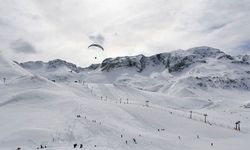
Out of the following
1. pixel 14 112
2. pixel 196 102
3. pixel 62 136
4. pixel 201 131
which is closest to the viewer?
pixel 62 136

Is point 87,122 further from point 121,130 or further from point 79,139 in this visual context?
point 79,139

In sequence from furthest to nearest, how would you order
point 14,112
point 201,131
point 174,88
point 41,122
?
1. point 174,88
2. point 201,131
3. point 14,112
4. point 41,122

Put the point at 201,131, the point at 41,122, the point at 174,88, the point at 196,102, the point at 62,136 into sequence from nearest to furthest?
the point at 62,136 → the point at 41,122 → the point at 201,131 → the point at 196,102 → the point at 174,88

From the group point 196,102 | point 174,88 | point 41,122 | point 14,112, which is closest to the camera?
point 41,122

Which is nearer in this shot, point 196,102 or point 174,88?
point 196,102

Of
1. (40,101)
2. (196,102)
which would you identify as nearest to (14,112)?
(40,101)

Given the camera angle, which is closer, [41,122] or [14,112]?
[41,122]

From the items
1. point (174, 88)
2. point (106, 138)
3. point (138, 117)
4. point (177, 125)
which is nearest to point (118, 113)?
point (138, 117)

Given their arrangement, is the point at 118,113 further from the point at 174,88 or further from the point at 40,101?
the point at 174,88

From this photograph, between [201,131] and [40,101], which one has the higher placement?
[40,101]
